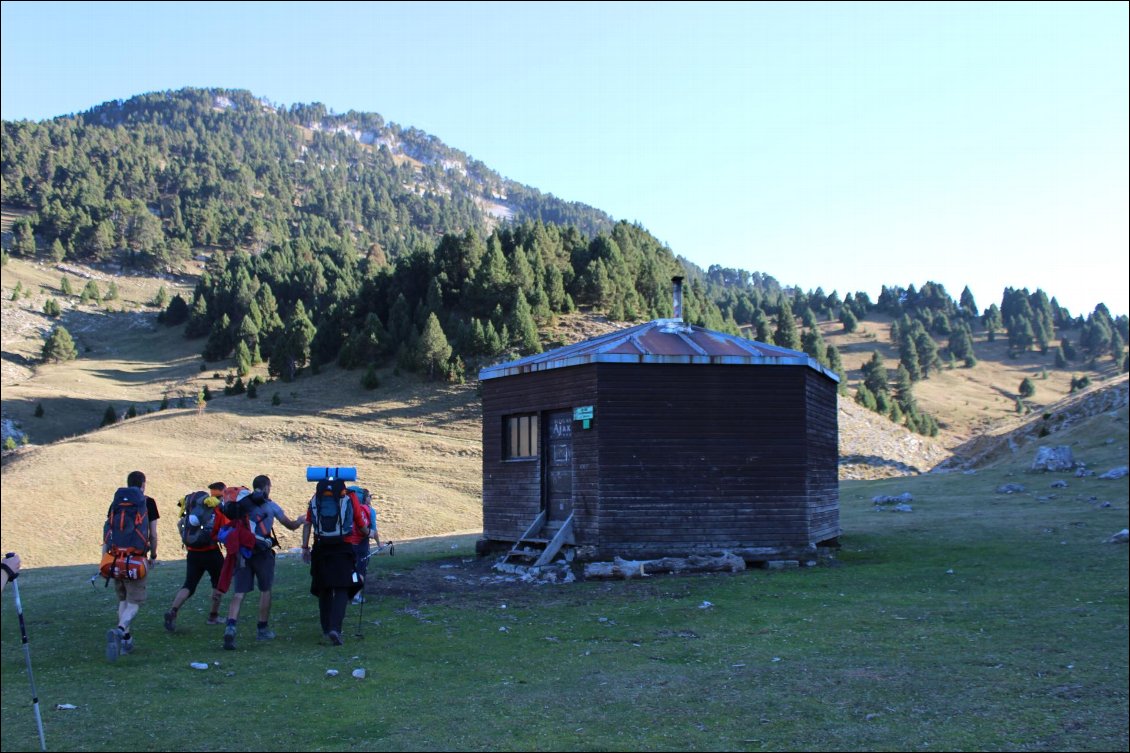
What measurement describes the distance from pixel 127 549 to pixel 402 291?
66590 mm

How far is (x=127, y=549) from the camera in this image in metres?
9.98

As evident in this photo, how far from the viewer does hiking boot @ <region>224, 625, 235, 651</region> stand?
10.5 m

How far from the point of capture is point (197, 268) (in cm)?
15212

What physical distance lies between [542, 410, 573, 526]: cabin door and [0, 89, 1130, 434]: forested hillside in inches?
1693

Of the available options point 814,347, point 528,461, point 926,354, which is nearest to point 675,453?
point 528,461

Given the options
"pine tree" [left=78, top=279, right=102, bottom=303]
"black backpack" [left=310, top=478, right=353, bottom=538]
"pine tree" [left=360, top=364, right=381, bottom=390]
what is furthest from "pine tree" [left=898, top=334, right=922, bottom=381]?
"black backpack" [left=310, top=478, right=353, bottom=538]

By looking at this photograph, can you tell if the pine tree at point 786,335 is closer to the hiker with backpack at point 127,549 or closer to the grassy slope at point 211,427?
the grassy slope at point 211,427

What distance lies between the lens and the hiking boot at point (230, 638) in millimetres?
10508

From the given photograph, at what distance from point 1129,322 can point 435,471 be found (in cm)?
12469

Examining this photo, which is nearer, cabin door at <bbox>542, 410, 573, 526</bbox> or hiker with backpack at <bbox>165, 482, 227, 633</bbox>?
hiker with backpack at <bbox>165, 482, 227, 633</bbox>

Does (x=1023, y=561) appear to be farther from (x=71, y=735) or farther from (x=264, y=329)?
(x=264, y=329)

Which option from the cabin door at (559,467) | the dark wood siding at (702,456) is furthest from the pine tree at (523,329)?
the dark wood siding at (702,456)

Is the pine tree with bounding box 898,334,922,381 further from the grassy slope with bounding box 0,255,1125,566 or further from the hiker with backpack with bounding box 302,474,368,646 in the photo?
the hiker with backpack with bounding box 302,474,368,646

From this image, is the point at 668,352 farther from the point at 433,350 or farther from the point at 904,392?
the point at 904,392
